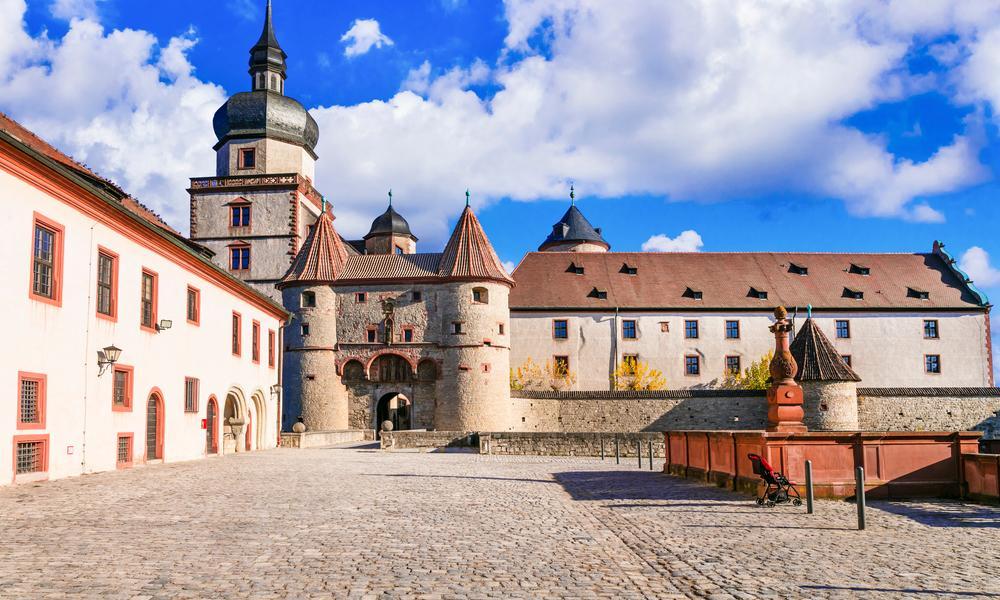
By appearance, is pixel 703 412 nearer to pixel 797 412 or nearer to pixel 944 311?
pixel 944 311

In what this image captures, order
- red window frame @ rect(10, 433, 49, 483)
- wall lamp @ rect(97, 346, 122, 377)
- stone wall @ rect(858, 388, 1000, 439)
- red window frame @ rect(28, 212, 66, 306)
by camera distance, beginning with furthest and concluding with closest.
A: 1. stone wall @ rect(858, 388, 1000, 439)
2. wall lamp @ rect(97, 346, 122, 377)
3. red window frame @ rect(28, 212, 66, 306)
4. red window frame @ rect(10, 433, 49, 483)

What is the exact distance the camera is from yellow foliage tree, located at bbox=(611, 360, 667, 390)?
60634 millimetres

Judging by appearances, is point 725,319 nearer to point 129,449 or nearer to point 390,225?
point 390,225

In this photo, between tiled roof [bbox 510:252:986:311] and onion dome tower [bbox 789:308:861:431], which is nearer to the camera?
onion dome tower [bbox 789:308:861:431]

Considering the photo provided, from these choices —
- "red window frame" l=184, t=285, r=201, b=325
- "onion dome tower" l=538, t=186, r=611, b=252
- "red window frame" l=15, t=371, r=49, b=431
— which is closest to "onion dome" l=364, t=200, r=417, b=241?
"onion dome tower" l=538, t=186, r=611, b=252

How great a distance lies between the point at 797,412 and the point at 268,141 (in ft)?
153

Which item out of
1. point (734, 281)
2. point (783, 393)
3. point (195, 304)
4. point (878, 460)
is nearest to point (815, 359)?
point (734, 281)

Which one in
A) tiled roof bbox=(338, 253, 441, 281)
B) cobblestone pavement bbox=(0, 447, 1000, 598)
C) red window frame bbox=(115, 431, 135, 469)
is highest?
tiled roof bbox=(338, 253, 441, 281)

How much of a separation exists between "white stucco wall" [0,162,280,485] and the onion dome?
49547mm

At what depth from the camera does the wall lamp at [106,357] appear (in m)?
20.4

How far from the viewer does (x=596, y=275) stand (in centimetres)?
6494

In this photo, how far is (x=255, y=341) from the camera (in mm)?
34656

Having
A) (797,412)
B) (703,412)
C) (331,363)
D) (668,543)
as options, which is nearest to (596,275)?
(703,412)

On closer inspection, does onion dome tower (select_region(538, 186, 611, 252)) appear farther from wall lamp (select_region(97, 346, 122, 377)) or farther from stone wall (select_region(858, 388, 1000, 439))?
wall lamp (select_region(97, 346, 122, 377))
